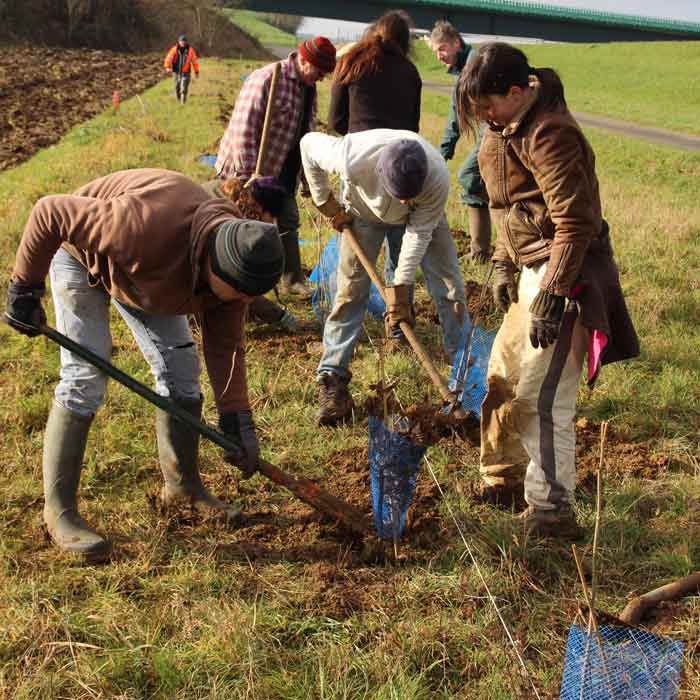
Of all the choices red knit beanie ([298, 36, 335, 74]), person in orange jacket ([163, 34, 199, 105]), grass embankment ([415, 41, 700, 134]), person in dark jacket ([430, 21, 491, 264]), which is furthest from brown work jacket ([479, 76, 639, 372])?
grass embankment ([415, 41, 700, 134])

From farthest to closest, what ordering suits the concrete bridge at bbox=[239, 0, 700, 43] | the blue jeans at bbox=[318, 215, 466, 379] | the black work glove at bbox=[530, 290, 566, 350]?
1. the concrete bridge at bbox=[239, 0, 700, 43]
2. the blue jeans at bbox=[318, 215, 466, 379]
3. the black work glove at bbox=[530, 290, 566, 350]

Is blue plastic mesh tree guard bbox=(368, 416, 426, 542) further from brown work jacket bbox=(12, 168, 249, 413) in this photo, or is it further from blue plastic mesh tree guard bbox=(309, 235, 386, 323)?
blue plastic mesh tree guard bbox=(309, 235, 386, 323)

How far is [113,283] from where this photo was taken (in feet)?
8.32

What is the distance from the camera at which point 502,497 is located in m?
3.25

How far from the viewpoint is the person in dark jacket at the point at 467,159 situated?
17.0ft

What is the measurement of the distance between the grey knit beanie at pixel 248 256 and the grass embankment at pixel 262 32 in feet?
180

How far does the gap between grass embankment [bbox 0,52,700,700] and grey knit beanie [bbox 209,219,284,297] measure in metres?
1.12

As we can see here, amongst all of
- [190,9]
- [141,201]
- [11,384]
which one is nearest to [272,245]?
[141,201]

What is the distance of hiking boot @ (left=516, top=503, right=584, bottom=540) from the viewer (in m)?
2.91

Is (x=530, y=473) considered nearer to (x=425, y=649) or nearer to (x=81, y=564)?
(x=425, y=649)

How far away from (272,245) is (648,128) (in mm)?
18561

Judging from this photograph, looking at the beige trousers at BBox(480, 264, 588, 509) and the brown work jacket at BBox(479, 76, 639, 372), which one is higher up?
the brown work jacket at BBox(479, 76, 639, 372)

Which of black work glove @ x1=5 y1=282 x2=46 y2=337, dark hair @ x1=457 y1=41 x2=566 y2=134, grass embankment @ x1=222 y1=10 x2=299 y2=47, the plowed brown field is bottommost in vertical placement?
grass embankment @ x1=222 y1=10 x2=299 y2=47

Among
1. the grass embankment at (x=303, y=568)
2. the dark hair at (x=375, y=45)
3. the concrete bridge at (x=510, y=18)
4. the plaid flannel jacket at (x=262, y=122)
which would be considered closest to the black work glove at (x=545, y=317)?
the grass embankment at (x=303, y=568)
